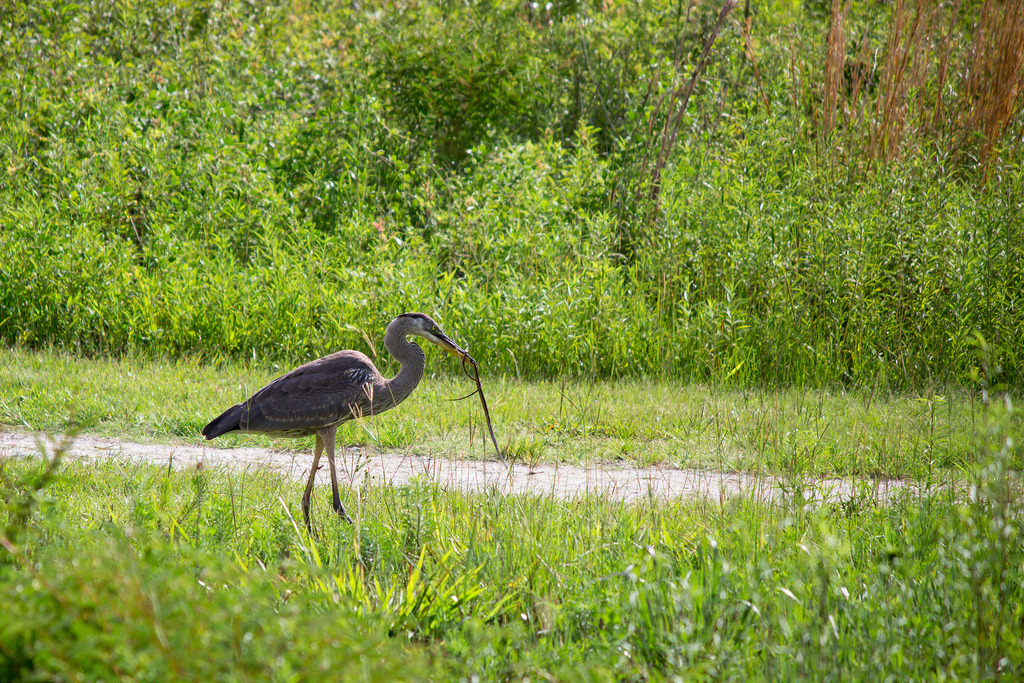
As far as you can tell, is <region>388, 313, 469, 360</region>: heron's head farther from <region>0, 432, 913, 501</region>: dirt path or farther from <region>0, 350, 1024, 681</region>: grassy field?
<region>0, 350, 1024, 681</region>: grassy field

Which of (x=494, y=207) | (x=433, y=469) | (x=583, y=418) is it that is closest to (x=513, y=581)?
(x=433, y=469)

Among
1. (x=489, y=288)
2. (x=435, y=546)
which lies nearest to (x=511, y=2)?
(x=489, y=288)

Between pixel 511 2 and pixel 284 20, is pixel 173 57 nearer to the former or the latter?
pixel 284 20

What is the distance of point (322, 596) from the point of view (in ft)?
10.4

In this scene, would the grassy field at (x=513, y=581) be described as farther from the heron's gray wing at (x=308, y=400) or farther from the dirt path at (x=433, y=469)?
the heron's gray wing at (x=308, y=400)

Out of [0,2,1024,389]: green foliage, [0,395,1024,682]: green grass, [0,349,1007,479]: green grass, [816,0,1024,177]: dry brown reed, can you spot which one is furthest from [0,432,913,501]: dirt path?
[816,0,1024,177]: dry brown reed

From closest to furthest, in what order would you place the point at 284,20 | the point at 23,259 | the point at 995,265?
1. the point at 995,265
2. the point at 23,259
3. the point at 284,20

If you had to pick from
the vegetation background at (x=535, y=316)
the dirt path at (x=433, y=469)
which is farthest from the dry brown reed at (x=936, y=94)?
the dirt path at (x=433, y=469)

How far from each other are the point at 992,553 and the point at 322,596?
2513mm

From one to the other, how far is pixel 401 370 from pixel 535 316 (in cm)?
307

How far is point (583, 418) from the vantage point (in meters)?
6.18

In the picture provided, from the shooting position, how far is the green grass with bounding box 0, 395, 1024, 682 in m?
2.16

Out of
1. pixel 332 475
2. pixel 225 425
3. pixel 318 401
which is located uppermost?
pixel 318 401

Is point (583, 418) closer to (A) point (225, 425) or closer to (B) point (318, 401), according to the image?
(B) point (318, 401)
